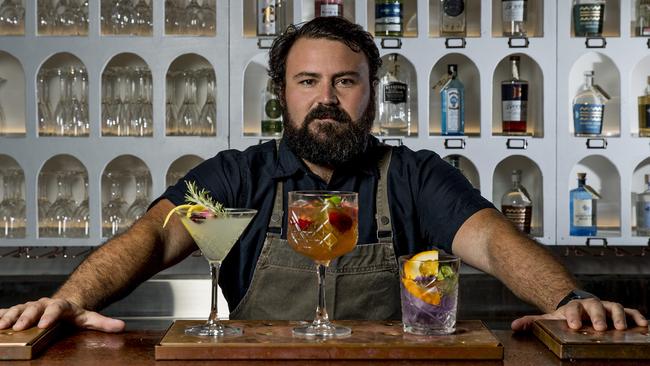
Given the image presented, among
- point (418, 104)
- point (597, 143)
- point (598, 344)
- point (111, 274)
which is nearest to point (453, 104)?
point (418, 104)

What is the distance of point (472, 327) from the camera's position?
1.59 m

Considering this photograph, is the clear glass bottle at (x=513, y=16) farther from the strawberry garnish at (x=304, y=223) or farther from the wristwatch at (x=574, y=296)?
the strawberry garnish at (x=304, y=223)

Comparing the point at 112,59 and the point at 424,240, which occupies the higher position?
the point at 112,59

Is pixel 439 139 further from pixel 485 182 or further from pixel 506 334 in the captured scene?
pixel 506 334

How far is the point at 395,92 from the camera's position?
3.47m

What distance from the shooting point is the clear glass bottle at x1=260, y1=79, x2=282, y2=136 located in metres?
3.44

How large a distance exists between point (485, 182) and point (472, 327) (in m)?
1.82

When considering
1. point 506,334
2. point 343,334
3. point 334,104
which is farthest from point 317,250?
point 334,104

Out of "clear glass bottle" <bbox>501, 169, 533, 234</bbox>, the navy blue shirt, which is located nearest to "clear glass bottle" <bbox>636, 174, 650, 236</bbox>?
"clear glass bottle" <bbox>501, 169, 533, 234</bbox>

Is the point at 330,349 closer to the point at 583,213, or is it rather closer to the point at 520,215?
the point at 520,215

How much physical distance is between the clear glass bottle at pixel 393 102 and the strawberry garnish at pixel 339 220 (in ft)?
6.40

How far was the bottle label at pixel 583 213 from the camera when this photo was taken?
135 inches

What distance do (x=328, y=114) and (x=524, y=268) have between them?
629 millimetres

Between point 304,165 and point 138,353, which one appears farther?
point 304,165
